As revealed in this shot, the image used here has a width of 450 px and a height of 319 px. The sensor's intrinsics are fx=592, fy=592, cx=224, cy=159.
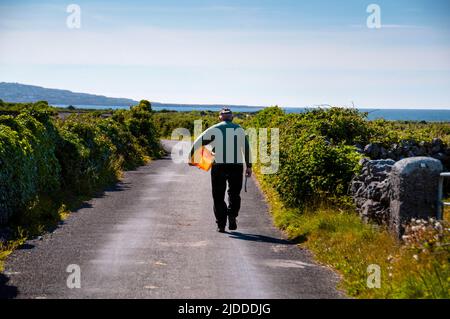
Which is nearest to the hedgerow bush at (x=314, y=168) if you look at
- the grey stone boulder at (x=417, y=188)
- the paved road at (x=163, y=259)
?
the paved road at (x=163, y=259)

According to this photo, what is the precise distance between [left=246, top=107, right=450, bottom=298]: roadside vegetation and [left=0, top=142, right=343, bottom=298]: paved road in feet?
1.38

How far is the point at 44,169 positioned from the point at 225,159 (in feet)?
16.8

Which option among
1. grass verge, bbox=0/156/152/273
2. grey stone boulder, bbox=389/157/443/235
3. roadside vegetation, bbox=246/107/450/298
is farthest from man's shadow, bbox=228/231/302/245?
grass verge, bbox=0/156/152/273

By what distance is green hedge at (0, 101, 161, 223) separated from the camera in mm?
11844

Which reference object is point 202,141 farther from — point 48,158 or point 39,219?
point 48,158

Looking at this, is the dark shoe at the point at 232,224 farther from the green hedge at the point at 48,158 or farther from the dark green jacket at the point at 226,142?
the green hedge at the point at 48,158

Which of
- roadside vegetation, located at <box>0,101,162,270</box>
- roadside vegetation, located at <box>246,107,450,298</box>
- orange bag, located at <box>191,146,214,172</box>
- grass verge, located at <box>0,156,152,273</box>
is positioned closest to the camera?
roadside vegetation, located at <box>246,107,450,298</box>

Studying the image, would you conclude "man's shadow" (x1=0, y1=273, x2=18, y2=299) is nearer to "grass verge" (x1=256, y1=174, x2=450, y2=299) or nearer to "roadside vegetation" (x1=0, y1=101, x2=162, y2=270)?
"roadside vegetation" (x1=0, y1=101, x2=162, y2=270)

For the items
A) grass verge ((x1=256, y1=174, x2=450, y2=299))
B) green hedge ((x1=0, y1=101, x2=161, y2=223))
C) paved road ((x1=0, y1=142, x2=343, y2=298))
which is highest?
green hedge ((x1=0, y1=101, x2=161, y2=223))

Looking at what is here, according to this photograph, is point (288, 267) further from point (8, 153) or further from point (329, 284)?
point (8, 153)

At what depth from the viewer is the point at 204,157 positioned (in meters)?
12.1

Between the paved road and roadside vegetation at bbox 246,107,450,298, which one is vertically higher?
roadside vegetation at bbox 246,107,450,298

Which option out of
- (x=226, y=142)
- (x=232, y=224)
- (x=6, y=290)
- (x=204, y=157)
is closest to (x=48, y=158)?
(x=204, y=157)

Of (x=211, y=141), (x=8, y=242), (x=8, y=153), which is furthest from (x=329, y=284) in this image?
(x=8, y=153)
